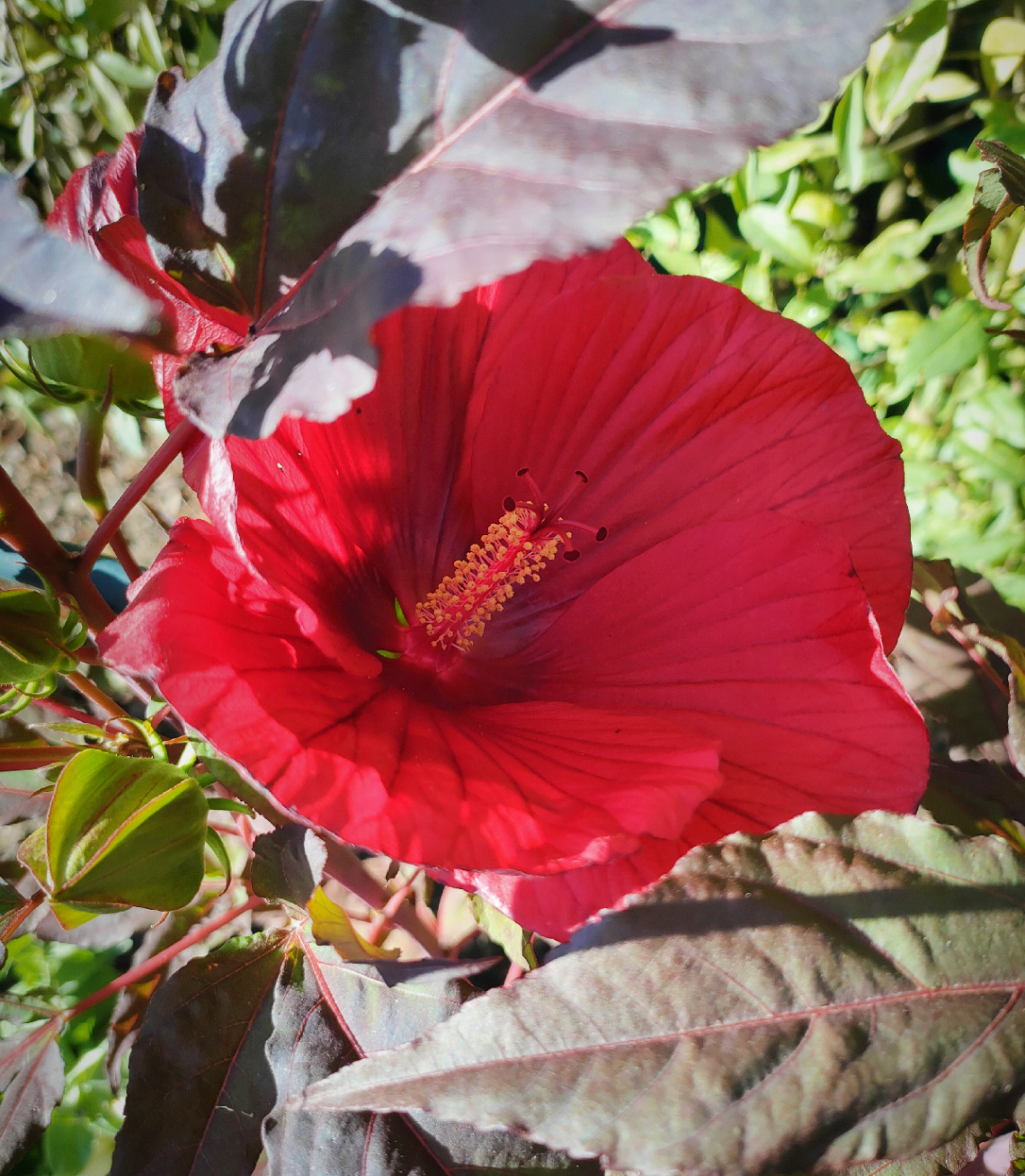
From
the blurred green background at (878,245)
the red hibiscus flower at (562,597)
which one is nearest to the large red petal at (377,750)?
the red hibiscus flower at (562,597)

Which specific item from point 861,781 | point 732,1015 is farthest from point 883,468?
point 732,1015

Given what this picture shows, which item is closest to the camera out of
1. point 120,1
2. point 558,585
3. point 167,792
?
point 167,792

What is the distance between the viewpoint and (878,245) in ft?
2.88

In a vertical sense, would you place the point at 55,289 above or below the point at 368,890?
above

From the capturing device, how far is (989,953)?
33cm

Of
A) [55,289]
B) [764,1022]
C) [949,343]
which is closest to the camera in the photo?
[55,289]

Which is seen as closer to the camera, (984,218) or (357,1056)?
(984,218)

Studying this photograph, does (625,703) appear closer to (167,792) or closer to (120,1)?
(167,792)

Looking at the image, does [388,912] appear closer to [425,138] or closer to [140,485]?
[140,485]

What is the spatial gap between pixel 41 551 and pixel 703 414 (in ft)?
1.05

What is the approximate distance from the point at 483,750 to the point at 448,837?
9 cm

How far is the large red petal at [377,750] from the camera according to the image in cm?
31

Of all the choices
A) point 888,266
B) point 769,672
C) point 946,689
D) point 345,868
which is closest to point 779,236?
point 888,266

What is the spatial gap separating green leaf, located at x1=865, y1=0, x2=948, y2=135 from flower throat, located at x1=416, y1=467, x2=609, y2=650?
0.52 metres
